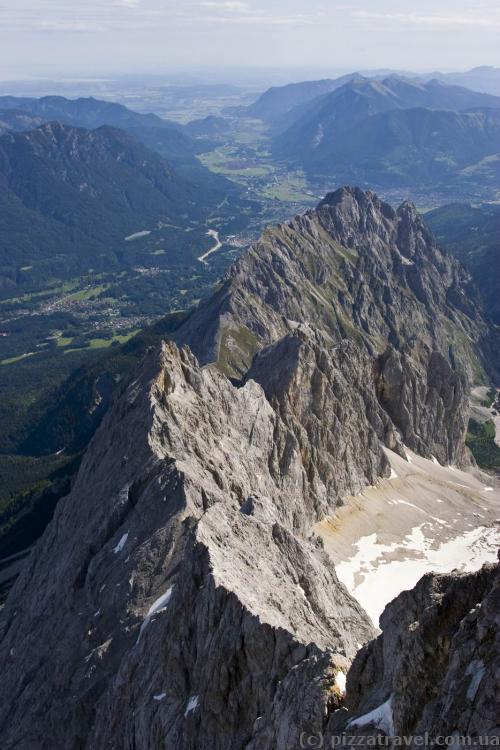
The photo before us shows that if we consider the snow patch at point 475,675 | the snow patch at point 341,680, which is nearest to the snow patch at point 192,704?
the snow patch at point 341,680

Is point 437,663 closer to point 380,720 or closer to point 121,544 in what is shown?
point 380,720

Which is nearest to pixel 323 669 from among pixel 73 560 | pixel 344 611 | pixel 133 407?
pixel 344 611

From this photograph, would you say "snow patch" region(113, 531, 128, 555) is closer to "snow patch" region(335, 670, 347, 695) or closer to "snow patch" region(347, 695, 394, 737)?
"snow patch" region(335, 670, 347, 695)

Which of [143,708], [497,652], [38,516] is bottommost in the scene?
[38,516]

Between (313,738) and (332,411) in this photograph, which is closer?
(313,738)

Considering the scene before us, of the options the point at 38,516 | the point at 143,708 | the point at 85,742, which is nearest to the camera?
the point at 143,708

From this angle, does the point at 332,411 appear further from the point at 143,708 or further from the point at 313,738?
the point at 313,738

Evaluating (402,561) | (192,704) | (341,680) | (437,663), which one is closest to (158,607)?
(192,704)

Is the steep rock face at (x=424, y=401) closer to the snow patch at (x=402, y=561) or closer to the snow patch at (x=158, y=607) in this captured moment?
the snow patch at (x=402, y=561)
